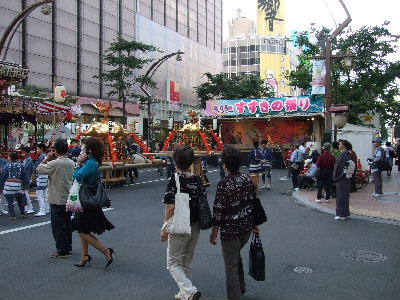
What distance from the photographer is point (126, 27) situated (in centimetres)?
4791

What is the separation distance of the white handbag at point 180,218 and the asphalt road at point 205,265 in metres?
0.97

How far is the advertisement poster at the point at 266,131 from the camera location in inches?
1142

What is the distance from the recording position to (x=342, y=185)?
387 inches

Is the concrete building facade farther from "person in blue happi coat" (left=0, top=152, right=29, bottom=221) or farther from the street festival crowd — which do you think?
the street festival crowd

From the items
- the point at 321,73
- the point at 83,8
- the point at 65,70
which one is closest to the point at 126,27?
the point at 83,8

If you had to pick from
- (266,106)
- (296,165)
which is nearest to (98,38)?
(266,106)

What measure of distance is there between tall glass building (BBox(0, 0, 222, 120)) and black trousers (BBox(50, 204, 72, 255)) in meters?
31.0

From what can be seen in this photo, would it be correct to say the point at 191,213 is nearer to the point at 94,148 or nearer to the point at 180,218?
the point at 180,218

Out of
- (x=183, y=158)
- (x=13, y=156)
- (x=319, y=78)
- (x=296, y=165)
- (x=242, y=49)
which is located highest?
(x=242, y=49)

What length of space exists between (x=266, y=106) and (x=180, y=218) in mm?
23771

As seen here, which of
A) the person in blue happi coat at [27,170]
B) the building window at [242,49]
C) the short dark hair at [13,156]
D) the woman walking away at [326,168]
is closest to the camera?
the short dark hair at [13,156]

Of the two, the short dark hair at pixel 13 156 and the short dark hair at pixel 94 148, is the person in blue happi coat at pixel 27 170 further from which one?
the short dark hair at pixel 94 148

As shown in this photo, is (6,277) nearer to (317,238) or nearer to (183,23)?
(317,238)

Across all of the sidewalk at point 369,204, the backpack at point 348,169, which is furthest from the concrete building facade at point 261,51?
the backpack at point 348,169
